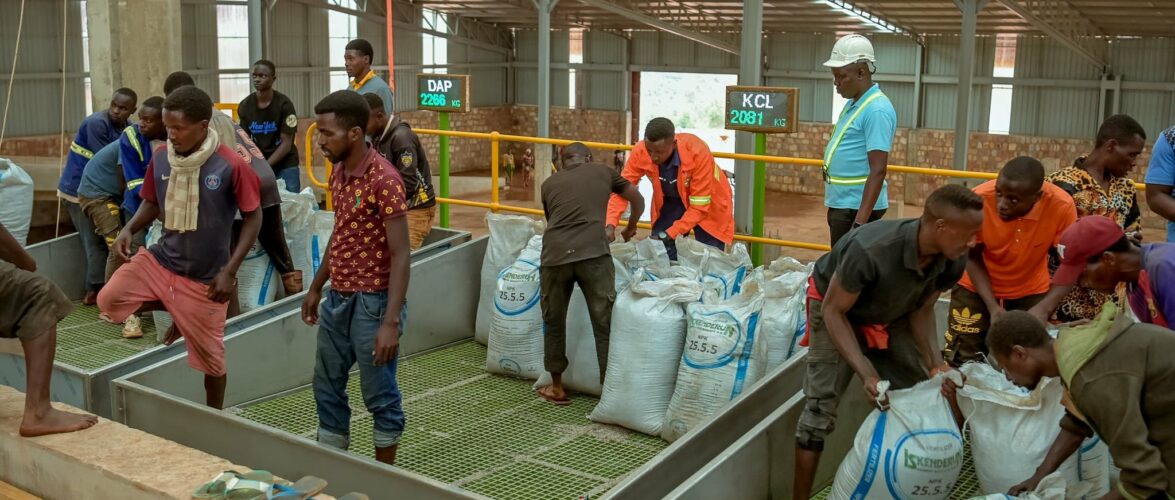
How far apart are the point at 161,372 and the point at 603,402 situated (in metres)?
2.19

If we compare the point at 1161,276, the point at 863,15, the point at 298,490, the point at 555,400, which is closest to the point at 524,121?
the point at 863,15

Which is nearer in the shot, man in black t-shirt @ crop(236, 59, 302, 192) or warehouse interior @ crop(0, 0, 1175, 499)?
warehouse interior @ crop(0, 0, 1175, 499)

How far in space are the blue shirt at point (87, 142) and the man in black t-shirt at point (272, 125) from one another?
0.86m

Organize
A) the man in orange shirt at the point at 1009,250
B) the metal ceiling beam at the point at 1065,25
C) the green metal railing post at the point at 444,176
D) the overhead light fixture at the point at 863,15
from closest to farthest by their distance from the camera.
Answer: the man in orange shirt at the point at 1009,250, the green metal railing post at the point at 444,176, the metal ceiling beam at the point at 1065,25, the overhead light fixture at the point at 863,15

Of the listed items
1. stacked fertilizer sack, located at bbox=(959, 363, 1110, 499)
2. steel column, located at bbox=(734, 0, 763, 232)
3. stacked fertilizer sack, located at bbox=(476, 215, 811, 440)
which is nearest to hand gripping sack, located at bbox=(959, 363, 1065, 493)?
stacked fertilizer sack, located at bbox=(959, 363, 1110, 499)

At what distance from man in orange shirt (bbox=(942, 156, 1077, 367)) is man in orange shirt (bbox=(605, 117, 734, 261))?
2.03 metres

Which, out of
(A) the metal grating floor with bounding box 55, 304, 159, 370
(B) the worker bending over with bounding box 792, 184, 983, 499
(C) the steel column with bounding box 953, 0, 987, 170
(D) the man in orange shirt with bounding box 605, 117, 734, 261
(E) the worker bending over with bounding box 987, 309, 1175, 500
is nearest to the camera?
(E) the worker bending over with bounding box 987, 309, 1175, 500

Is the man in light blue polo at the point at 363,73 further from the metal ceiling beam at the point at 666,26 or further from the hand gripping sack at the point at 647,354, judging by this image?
the metal ceiling beam at the point at 666,26

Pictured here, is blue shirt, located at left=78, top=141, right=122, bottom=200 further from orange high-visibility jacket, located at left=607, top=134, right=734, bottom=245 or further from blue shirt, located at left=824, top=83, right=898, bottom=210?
blue shirt, located at left=824, top=83, right=898, bottom=210

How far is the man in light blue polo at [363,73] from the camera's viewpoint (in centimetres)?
743

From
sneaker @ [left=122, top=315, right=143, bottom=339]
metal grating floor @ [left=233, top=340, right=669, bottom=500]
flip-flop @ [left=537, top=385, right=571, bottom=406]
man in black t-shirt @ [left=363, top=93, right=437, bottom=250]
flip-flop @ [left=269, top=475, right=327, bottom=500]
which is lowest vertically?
metal grating floor @ [left=233, top=340, right=669, bottom=500]

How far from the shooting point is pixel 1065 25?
20797 mm

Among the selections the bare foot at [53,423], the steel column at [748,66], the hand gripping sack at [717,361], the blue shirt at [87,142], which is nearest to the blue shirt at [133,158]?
the blue shirt at [87,142]

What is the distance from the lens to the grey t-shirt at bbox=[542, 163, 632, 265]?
605cm
